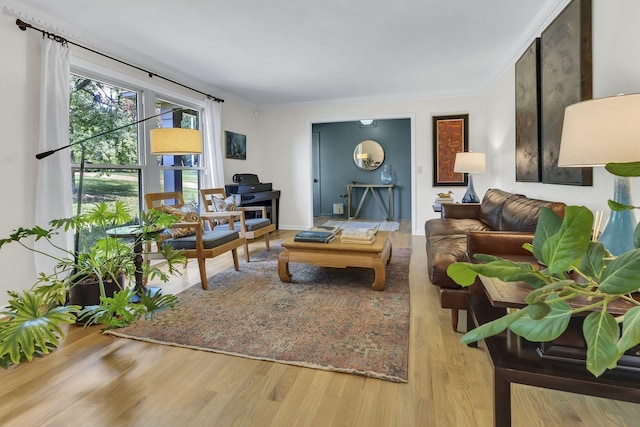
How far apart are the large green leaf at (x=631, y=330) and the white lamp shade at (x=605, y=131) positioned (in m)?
1.25

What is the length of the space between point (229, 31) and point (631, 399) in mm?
3531

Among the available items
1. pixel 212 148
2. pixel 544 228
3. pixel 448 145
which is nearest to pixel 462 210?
pixel 448 145

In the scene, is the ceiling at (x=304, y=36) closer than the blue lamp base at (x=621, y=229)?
No

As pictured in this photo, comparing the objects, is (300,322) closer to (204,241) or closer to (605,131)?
(204,241)

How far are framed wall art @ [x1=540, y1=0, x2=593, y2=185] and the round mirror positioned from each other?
16.3 feet

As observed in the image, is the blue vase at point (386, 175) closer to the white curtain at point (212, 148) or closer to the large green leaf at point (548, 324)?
the white curtain at point (212, 148)

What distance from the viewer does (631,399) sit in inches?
36.3

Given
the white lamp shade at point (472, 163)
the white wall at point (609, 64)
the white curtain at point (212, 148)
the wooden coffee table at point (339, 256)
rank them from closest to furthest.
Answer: the white wall at point (609, 64)
the wooden coffee table at point (339, 256)
the white lamp shade at point (472, 163)
the white curtain at point (212, 148)

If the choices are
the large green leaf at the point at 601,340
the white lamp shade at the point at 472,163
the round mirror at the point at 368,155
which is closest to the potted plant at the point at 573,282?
the large green leaf at the point at 601,340

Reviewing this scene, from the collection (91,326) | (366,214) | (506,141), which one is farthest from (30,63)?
(366,214)

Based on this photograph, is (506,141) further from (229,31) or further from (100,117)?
(100,117)

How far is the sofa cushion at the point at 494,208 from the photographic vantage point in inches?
125

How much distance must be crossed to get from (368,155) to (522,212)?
5591 millimetres

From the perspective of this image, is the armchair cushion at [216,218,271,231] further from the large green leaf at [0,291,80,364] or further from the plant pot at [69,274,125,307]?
the large green leaf at [0,291,80,364]
